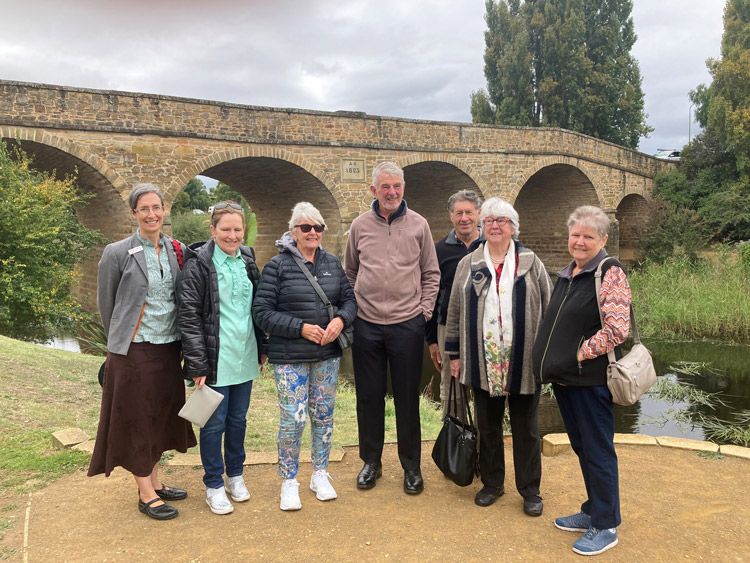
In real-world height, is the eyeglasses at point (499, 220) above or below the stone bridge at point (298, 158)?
below

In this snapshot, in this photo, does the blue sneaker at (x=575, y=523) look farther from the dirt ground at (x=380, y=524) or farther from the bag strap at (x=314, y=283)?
the bag strap at (x=314, y=283)

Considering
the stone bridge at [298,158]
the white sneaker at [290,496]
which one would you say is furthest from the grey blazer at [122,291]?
the stone bridge at [298,158]

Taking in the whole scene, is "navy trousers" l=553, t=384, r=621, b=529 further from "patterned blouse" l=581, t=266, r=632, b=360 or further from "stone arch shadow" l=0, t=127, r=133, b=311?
"stone arch shadow" l=0, t=127, r=133, b=311

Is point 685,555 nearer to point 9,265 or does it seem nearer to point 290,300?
point 290,300

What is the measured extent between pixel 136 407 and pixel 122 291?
614 mm

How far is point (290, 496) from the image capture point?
10.6 feet

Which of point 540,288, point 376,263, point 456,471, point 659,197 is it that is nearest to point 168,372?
point 376,263

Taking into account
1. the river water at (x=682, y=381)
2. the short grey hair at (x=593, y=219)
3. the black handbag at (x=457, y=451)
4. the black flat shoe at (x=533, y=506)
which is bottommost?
the river water at (x=682, y=381)

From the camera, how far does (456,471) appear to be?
325 cm

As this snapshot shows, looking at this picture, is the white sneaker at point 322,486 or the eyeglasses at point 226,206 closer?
the eyeglasses at point 226,206

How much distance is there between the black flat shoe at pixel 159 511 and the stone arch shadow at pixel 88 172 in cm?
956

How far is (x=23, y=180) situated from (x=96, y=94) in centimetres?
264

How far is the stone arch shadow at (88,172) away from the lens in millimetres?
11156

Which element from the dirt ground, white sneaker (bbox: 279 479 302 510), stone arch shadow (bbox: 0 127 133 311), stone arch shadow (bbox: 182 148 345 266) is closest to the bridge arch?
stone arch shadow (bbox: 182 148 345 266)
